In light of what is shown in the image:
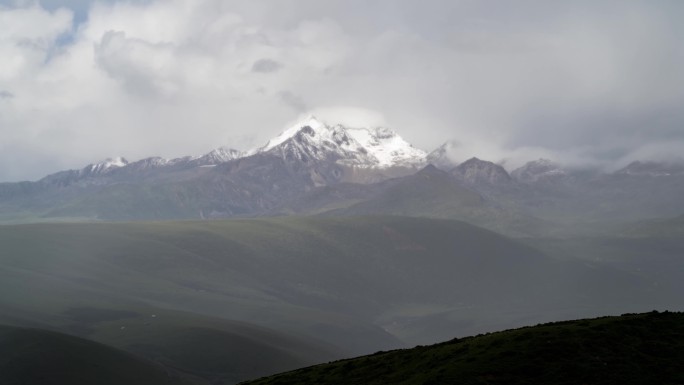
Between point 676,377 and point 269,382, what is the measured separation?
1825 inches

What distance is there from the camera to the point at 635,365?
75.6 metres

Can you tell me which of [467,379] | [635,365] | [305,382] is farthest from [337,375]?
[635,365]

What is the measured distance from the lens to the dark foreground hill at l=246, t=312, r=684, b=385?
74.6 metres

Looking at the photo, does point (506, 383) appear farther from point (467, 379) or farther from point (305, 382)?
point (305, 382)

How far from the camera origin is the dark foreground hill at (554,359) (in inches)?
→ 2938

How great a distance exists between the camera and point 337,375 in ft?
305

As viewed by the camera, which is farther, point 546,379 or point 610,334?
point 610,334

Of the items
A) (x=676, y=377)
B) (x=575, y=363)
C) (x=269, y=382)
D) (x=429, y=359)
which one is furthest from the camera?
(x=269, y=382)

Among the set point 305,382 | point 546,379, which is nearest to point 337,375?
point 305,382

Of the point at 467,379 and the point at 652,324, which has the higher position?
the point at 652,324

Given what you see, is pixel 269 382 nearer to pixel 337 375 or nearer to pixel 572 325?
pixel 337 375

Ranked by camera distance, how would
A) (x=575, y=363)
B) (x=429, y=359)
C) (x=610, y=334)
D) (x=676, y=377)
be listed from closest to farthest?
(x=676, y=377)
(x=575, y=363)
(x=610, y=334)
(x=429, y=359)

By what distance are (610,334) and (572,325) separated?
7.66 m

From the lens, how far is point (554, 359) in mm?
78750
